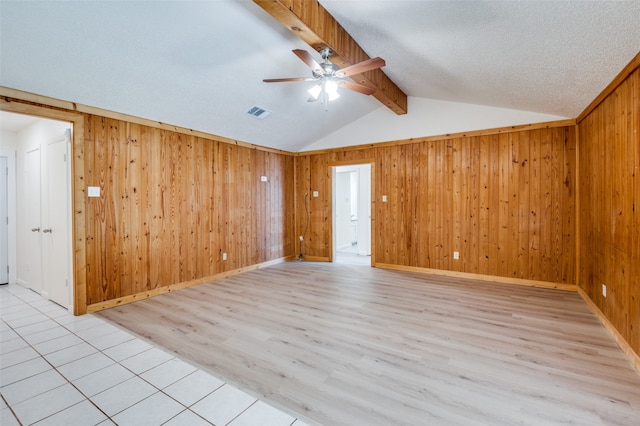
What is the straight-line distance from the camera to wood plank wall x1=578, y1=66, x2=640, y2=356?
2.30 m

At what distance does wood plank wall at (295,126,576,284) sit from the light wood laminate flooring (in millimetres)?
615

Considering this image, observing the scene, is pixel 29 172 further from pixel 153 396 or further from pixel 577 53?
pixel 577 53

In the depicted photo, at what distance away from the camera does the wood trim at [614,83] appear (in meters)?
2.23

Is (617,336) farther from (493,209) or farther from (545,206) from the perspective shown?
(493,209)

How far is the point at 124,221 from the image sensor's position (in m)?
3.78

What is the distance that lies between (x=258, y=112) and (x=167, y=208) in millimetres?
1983

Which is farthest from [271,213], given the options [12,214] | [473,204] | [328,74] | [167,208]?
[12,214]

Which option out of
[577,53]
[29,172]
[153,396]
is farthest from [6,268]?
[577,53]

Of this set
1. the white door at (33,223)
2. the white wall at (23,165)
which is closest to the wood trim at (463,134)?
the white wall at (23,165)

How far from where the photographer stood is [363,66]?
2.59 metres

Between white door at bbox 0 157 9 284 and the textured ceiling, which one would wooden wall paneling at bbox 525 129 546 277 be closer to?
the textured ceiling

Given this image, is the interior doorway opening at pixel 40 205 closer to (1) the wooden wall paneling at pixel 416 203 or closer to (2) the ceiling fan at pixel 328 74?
(2) the ceiling fan at pixel 328 74

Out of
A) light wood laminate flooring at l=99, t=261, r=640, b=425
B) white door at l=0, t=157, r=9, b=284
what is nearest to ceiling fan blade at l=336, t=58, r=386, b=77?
light wood laminate flooring at l=99, t=261, r=640, b=425

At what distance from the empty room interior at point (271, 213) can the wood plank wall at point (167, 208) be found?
0.10ft
